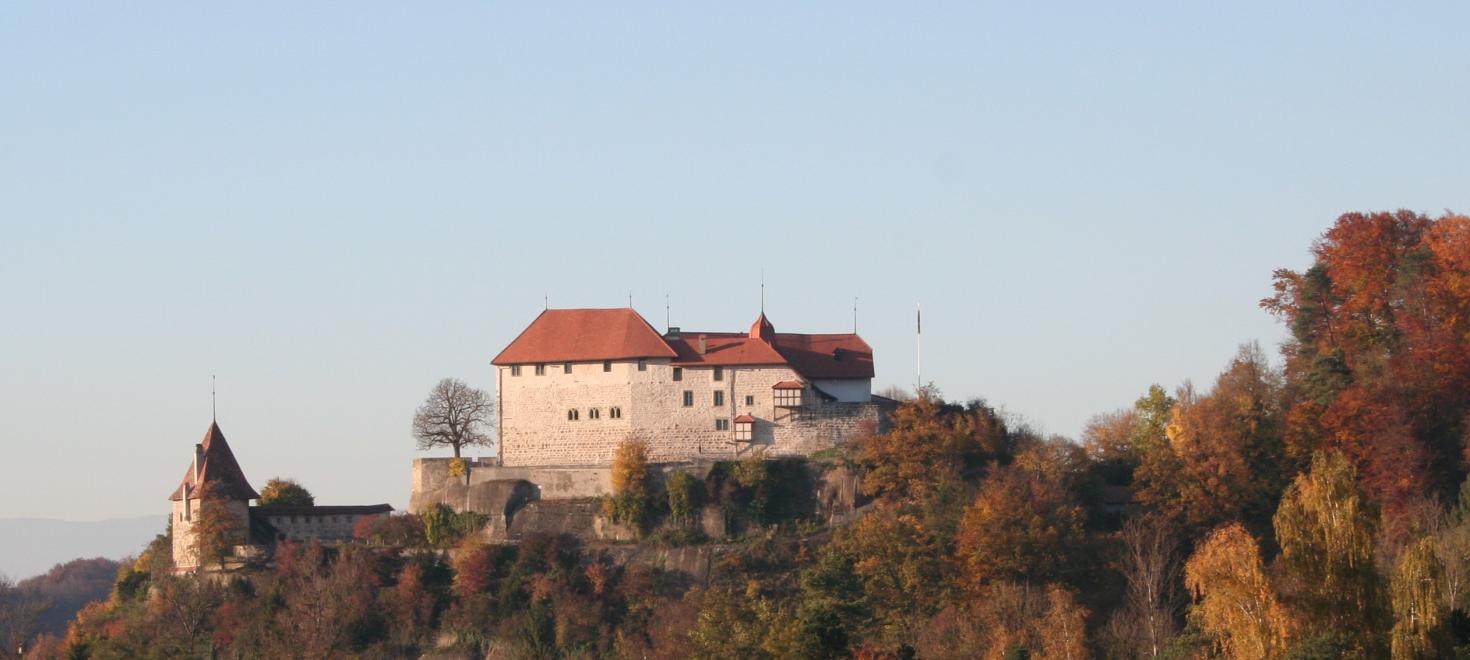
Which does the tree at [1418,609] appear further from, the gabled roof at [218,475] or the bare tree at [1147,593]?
the gabled roof at [218,475]

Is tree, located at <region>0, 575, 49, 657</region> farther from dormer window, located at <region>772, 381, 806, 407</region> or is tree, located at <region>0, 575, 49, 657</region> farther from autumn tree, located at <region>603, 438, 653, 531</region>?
dormer window, located at <region>772, 381, 806, 407</region>

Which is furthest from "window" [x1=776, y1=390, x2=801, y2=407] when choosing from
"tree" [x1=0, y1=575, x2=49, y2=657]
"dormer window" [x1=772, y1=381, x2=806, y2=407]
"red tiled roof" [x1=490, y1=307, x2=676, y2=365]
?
"tree" [x1=0, y1=575, x2=49, y2=657]

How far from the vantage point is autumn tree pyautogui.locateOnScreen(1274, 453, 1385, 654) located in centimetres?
4719

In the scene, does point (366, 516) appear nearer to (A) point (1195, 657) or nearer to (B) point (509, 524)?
(B) point (509, 524)

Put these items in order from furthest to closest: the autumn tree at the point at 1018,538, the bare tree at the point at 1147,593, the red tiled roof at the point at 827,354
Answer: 1. the red tiled roof at the point at 827,354
2. the autumn tree at the point at 1018,538
3. the bare tree at the point at 1147,593

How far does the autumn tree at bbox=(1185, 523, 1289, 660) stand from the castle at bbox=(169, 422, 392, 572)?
3644 centimetres

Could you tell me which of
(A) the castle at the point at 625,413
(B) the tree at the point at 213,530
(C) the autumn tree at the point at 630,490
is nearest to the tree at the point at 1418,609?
(A) the castle at the point at 625,413

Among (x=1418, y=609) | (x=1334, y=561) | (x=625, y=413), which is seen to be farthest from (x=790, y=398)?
(x=1418, y=609)

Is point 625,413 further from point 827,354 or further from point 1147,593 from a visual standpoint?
point 1147,593

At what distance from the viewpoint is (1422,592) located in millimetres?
46906

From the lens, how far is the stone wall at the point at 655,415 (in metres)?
76.2

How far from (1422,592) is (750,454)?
31863 millimetres

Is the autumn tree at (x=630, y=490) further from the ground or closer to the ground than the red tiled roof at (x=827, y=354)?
closer to the ground

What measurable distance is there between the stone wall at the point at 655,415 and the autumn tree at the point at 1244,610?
2582cm
